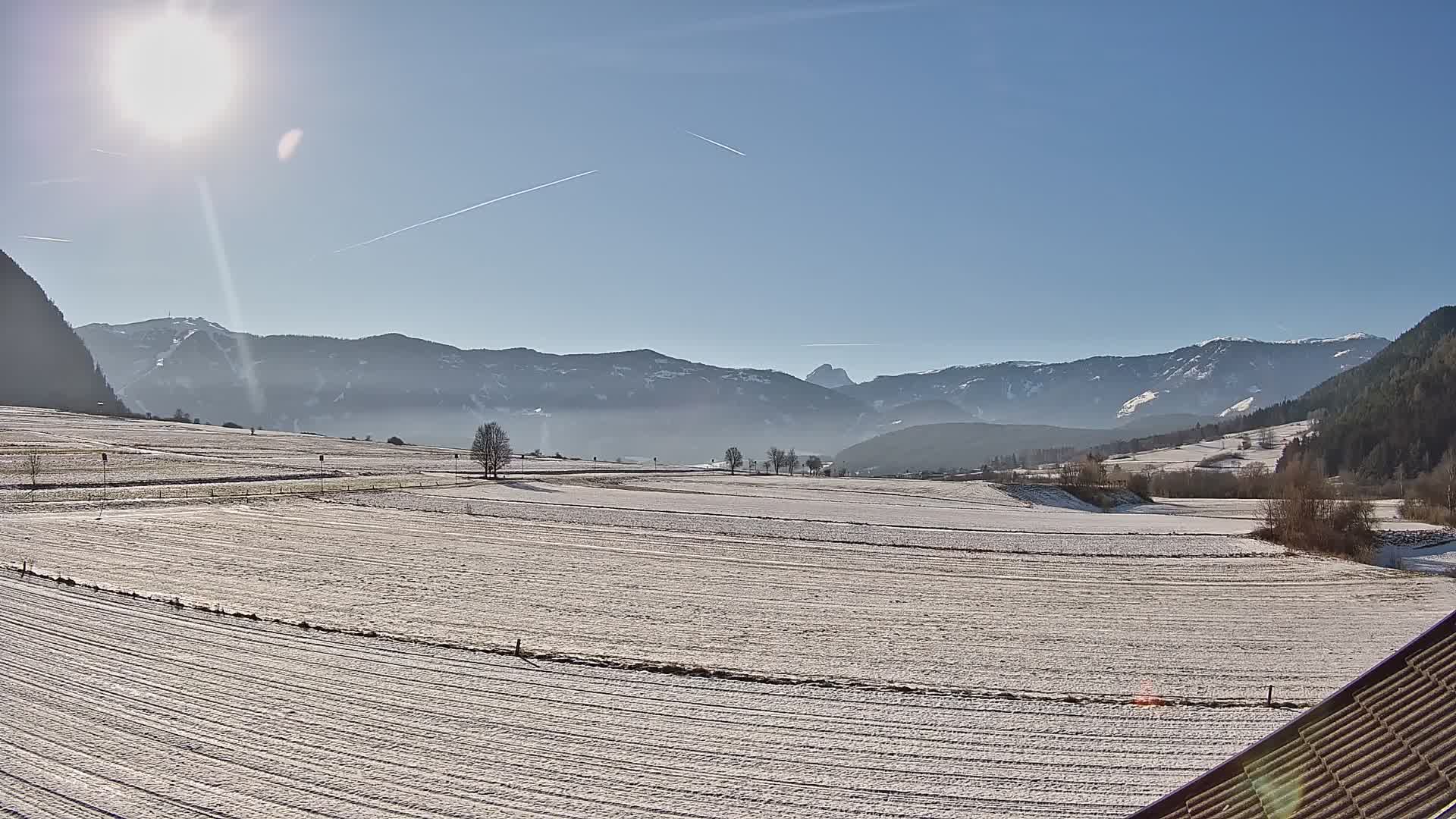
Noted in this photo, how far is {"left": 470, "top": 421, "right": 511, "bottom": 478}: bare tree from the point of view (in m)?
97.4

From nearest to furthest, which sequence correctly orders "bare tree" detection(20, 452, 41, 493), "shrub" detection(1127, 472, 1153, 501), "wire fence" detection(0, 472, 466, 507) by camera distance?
"wire fence" detection(0, 472, 466, 507), "bare tree" detection(20, 452, 41, 493), "shrub" detection(1127, 472, 1153, 501)

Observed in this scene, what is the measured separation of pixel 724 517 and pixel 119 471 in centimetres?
5510

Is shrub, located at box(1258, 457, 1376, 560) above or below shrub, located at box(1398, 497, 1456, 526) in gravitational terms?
above

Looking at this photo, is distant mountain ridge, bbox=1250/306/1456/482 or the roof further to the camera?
distant mountain ridge, bbox=1250/306/1456/482

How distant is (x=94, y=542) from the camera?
1436 inches

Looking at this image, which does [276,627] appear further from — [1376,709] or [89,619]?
[1376,709]

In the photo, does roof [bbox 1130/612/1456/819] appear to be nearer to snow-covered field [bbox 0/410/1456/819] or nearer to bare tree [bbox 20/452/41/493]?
snow-covered field [bbox 0/410/1456/819]

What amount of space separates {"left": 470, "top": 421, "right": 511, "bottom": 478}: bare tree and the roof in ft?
305

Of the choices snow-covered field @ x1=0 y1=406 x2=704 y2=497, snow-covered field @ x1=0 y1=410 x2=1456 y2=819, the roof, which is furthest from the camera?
snow-covered field @ x1=0 y1=406 x2=704 y2=497

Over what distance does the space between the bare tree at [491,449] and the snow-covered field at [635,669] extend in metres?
51.4

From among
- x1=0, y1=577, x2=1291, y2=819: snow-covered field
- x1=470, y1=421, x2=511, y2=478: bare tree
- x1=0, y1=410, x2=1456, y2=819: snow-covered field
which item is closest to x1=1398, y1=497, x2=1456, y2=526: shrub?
x1=0, y1=410, x2=1456, y2=819: snow-covered field

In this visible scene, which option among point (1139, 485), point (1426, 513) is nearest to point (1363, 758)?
point (1426, 513)

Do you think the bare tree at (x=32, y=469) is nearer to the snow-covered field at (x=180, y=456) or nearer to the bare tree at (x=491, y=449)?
the snow-covered field at (x=180, y=456)

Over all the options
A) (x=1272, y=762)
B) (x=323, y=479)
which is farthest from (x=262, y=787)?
(x=323, y=479)
